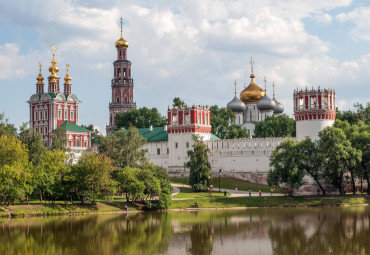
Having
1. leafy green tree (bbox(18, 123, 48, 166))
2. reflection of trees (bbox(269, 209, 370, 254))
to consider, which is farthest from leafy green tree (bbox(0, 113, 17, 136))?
reflection of trees (bbox(269, 209, 370, 254))

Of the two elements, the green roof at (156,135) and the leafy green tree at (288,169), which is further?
the green roof at (156,135)

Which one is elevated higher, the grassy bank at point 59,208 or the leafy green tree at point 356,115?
the leafy green tree at point 356,115

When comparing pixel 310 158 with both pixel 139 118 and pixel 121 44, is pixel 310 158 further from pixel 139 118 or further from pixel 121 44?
pixel 121 44

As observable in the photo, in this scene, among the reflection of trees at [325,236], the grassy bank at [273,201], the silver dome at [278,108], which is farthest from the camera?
the silver dome at [278,108]

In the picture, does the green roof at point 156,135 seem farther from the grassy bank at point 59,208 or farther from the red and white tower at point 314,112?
the grassy bank at point 59,208

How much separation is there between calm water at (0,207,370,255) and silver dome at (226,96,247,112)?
5293cm

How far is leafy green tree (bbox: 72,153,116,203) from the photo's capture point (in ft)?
161

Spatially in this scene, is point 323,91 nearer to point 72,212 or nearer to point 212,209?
point 212,209

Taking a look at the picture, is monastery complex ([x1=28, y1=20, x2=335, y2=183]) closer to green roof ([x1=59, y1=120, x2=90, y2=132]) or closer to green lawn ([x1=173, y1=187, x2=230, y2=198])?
green roof ([x1=59, y1=120, x2=90, y2=132])

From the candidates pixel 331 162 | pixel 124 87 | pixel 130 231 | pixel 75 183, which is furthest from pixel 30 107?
pixel 130 231

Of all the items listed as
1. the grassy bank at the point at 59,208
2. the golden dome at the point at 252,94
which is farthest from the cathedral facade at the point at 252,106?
the grassy bank at the point at 59,208

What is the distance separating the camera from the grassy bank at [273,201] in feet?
176

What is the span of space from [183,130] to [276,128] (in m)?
21.1

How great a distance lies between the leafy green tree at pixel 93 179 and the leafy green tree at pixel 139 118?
45481 mm
